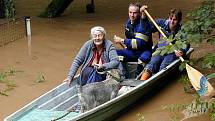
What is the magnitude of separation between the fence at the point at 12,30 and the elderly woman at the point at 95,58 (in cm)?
421

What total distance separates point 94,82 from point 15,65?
9.56 ft

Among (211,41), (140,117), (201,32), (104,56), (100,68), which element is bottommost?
(140,117)

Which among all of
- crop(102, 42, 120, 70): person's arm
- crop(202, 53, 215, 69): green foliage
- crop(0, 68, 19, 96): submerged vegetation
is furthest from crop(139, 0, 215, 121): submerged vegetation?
crop(0, 68, 19, 96): submerged vegetation

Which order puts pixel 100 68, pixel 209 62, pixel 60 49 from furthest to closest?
pixel 60 49 < pixel 100 68 < pixel 209 62

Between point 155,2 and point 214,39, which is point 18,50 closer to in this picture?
point 214,39

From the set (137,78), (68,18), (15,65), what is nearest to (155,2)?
(68,18)

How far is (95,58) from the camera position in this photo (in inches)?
249

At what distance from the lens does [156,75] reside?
6.52 m

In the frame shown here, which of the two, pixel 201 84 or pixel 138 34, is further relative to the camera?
pixel 138 34

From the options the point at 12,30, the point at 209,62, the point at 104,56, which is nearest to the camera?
the point at 209,62

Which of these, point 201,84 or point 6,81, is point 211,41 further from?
point 6,81

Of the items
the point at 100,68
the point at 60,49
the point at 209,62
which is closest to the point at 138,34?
the point at 100,68

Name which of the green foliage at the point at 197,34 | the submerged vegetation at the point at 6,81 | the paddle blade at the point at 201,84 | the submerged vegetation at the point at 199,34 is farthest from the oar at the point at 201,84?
the submerged vegetation at the point at 6,81

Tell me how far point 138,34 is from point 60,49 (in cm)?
294
